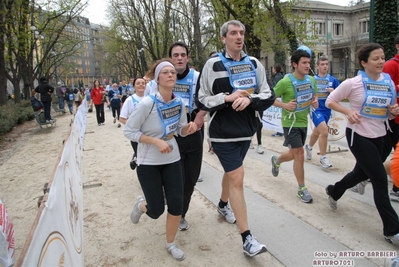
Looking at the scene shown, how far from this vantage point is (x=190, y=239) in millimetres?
3311

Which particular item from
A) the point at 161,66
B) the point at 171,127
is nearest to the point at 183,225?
the point at 171,127

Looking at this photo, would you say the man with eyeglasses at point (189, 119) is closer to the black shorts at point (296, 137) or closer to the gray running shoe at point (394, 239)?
the black shorts at point (296, 137)

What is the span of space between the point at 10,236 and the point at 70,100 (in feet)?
66.7

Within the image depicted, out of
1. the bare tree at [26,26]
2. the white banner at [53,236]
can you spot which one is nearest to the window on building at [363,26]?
the bare tree at [26,26]

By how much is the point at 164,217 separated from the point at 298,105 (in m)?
2.37

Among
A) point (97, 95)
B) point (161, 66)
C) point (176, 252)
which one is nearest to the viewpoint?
point (161, 66)

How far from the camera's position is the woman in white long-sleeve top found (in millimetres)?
2779

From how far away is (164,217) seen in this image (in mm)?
3891

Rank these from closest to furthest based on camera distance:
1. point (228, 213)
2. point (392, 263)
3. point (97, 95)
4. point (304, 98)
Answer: point (392, 263) < point (228, 213) < point (304, 98) < point (97, 95)

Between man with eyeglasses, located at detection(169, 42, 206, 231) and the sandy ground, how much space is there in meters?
0.54

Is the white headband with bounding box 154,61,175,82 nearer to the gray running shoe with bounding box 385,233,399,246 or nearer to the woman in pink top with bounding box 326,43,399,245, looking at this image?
the woman in pink top with bounding box 326,43,399,245

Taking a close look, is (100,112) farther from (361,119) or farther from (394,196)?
(361,119)

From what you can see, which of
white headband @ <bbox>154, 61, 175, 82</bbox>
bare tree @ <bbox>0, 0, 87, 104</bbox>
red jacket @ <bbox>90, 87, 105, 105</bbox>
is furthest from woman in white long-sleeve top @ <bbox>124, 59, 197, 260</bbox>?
bare tree @ <bbox>0, 0, 87, 104</bbox>

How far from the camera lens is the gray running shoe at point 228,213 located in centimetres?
363
